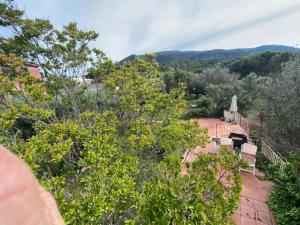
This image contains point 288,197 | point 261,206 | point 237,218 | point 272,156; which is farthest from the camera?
point 272,156

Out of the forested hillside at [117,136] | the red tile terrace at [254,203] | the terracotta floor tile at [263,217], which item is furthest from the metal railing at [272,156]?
the terracotta floor tile at [263,217]

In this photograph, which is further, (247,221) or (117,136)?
(247,221)

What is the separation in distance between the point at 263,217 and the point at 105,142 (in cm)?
615

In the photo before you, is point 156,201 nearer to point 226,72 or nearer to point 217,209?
point 217,209

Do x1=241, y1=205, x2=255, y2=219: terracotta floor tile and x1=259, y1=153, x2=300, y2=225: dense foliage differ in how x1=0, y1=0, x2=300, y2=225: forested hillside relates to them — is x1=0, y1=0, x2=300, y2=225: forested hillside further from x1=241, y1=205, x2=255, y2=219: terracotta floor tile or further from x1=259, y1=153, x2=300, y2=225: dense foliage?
x1=241, y1=205, x2=255, y2=219: terracotta floor tile

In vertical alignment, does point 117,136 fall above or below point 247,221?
above

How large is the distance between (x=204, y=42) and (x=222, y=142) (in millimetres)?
22510

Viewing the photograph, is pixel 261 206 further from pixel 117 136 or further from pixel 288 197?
pixel 117 136

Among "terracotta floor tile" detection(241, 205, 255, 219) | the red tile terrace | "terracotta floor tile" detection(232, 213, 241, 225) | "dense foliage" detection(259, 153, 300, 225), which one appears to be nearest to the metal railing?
"dense foliage" detection(259, 153, 300, 225)

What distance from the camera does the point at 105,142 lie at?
4.38 m

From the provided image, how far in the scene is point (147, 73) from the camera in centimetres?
967

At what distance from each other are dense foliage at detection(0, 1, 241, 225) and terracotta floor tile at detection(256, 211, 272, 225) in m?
1.97

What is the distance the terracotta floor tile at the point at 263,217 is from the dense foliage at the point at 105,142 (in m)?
1.97

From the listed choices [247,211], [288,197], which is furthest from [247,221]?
[288,197]
